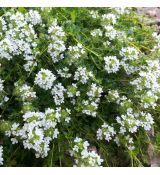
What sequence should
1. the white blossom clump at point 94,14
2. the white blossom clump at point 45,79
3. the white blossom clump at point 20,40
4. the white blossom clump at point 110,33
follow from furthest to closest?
the white blossom clump at point 94,14
the white blossom clump at point 110,33
the white blossom clump at point 20,40
the white blossom clump at point 45,79

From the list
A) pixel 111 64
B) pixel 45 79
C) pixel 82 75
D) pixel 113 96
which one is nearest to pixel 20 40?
pixel 45 79

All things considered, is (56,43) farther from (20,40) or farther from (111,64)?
(111,64)

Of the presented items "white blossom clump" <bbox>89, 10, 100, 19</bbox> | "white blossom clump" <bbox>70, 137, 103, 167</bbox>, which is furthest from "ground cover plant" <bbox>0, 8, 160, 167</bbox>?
"white blossom clump" <bbox>89, 10, 100, 19</bbox>

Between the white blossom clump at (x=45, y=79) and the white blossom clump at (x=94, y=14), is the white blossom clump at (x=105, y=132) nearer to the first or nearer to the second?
the white blossom clump at (x=45, y=79)

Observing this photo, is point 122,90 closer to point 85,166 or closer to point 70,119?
point 70,119

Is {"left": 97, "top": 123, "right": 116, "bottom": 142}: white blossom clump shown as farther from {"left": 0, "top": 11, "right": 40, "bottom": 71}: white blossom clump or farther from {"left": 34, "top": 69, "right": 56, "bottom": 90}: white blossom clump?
{"left": 0, "top": 11, "right": 40, "bottom": 71}: white blossom clump

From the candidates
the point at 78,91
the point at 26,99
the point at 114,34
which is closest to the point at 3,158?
the point at 26,99

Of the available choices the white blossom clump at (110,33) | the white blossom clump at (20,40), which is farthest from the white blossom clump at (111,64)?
the white blossom clump at (20,40)
